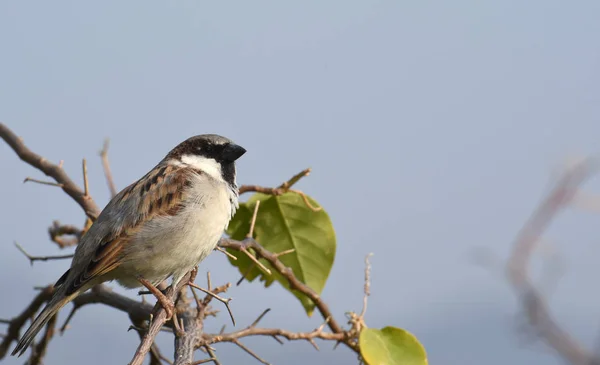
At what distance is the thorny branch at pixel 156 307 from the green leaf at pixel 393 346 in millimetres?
105

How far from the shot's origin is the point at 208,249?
259 cm

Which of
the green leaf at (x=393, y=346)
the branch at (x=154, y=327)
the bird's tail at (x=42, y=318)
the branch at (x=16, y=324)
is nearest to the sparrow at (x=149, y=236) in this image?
the bird's tail at (x=42, y=318)

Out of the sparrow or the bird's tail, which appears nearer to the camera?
the bird's tail

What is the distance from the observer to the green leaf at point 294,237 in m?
2.74

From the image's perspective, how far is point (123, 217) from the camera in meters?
2.63

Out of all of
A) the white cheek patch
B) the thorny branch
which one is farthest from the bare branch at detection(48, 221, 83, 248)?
the white cheek patch

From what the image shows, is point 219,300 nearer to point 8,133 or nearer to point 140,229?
point 140,229

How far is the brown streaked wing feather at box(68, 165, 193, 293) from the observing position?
2.51 metres

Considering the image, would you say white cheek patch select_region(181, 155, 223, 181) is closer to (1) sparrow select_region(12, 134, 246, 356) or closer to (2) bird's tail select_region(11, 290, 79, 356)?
(1) sparrow select_region(12, 134, 246, 356)

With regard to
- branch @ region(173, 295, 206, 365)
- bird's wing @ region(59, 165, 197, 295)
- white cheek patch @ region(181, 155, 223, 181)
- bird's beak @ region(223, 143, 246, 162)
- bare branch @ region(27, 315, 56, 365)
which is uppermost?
bird's beak @ region(223, 143, 246, 162)

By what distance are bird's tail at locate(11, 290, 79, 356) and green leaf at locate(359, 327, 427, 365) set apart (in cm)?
115

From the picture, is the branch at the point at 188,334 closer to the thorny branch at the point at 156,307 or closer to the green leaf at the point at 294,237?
the thorny branch at the point at 156,307

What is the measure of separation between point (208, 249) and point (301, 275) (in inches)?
17.1

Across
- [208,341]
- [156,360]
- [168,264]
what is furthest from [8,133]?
[208,341]
